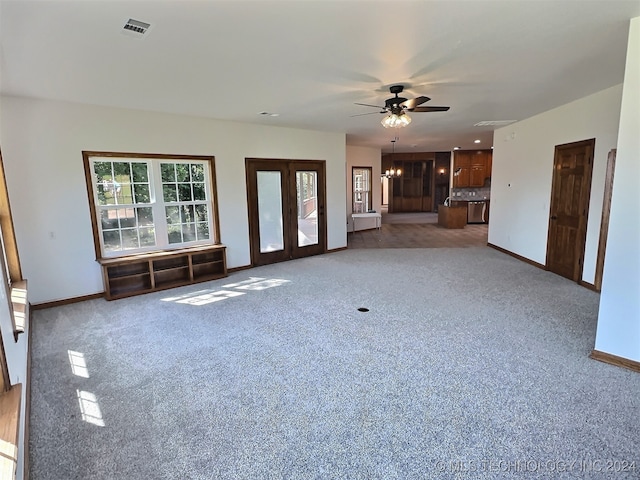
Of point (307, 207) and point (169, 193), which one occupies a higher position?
point (169, 193)

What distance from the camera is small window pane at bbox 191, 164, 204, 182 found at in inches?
224

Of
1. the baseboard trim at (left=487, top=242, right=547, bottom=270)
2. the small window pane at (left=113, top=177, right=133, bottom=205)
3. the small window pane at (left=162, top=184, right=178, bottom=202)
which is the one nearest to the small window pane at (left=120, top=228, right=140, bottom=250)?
the small window pane at (left=113, top=177, right=133, bottom=205)

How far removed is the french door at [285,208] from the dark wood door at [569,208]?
4366 millimetres

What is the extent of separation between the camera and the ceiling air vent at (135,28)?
2.37 metres

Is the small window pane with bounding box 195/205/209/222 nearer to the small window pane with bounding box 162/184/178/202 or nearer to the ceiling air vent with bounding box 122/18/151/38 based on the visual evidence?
the small window pane with bounding box 162/184/178/202

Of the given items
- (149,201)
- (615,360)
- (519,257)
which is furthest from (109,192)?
(519,257)

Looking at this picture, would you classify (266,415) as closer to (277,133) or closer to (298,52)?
(298,52)

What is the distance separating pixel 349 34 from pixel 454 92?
7.48 feet

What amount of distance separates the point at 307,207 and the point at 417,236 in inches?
154

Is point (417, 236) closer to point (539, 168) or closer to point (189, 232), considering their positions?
point (539, 168)

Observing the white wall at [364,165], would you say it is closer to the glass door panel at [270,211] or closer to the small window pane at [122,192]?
the glass door panel at [270,211]

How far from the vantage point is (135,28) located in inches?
96.7

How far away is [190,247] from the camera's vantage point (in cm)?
567

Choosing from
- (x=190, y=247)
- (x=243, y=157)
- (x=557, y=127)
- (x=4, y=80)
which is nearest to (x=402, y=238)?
(x=557, y=127)
